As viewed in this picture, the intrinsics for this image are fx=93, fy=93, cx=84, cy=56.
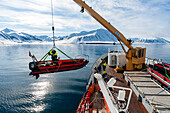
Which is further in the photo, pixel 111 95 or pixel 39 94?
pixel 39 94

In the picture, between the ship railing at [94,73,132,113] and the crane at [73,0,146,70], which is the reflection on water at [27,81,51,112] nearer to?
the ship railing at [94,73,132,113]

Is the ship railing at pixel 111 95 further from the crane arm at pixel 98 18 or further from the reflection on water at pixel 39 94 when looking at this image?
the reflection on water at pixel 39 94

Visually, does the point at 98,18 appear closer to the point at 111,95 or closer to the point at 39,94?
the point at 111,95

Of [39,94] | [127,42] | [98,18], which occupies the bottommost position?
[39,94]

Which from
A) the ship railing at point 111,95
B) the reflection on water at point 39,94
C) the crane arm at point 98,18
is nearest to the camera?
the ship railing at point 111,95

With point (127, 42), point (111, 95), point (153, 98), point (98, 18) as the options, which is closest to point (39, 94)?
point (111, 95)

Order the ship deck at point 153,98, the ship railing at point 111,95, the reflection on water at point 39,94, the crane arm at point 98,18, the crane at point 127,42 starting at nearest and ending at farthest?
the ship railing at point 111,95 < the ship deck at point 153,98 < the reflection on water at point 39,94 < the crane arm at point 98,18 < the crane at point 127,42

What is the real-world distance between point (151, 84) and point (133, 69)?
13.8 ft

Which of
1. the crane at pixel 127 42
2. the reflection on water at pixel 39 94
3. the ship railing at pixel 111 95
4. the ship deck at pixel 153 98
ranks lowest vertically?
the reflection on water at pixel 39 94

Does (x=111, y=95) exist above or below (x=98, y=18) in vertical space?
below

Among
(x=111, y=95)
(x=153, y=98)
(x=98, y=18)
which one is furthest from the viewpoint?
(x=98, y=18)

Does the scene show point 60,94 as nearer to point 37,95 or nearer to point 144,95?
point 37,95

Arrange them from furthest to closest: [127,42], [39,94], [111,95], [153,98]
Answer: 1. [39,94]
2. [127,42]
3. [153,98]
4. [111,95]

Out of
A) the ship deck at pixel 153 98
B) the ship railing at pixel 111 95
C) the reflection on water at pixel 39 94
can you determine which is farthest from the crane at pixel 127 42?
the reflection on water at pixel 39 94
